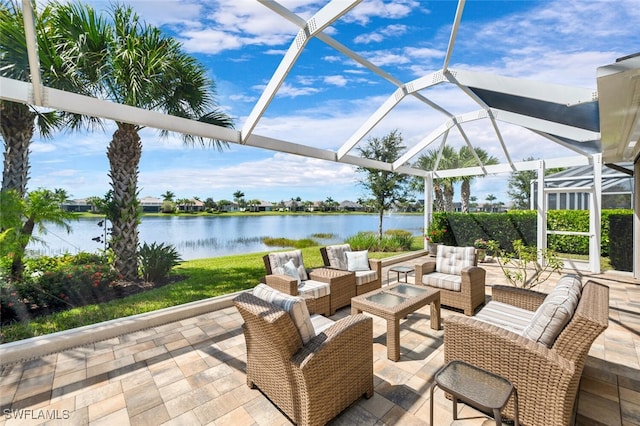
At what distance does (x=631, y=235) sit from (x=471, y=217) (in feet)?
13.1

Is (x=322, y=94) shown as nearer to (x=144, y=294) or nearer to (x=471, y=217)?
(x=144, y=294)

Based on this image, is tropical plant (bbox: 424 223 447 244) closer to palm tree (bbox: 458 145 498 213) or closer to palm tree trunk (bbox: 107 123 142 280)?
palm tree (bbox: 458 145 498 213)

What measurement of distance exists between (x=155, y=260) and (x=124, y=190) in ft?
5.04

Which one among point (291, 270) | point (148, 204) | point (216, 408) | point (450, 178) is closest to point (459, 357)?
point (216, 408)

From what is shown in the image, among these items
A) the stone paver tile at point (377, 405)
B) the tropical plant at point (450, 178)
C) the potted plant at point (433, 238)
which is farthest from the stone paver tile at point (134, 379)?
the tropical plant at point (450, 178)

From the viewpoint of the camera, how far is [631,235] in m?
6.90

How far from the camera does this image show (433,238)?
1000 cm

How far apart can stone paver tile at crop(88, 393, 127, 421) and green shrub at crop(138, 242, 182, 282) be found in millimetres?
3587

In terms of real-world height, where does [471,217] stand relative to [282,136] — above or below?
below

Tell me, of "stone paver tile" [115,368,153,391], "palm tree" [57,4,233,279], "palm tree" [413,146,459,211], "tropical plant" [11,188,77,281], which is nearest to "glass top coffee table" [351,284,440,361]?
"stone paver tile" [115,368,153,391]

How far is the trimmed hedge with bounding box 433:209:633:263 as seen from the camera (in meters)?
9.12

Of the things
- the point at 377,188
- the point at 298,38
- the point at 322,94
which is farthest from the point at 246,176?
the point at 298,38

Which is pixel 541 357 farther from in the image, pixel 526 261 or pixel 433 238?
pixel 433 238

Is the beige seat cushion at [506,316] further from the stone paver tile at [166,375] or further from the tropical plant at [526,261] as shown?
the stone paver tile at [166,375]
